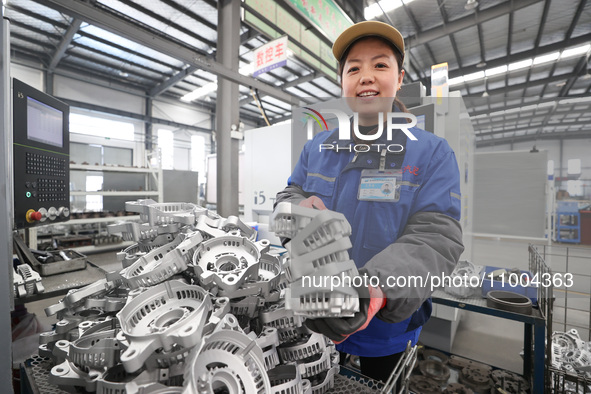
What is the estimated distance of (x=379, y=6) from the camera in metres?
3.50

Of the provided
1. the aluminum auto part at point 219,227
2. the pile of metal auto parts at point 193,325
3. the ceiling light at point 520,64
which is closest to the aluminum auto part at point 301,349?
the pile of metal auto parts at point 193,325

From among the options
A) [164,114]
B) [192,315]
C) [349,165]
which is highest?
[164,114]

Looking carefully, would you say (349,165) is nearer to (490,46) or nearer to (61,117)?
(61,117)

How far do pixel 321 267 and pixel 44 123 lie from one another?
1783mm

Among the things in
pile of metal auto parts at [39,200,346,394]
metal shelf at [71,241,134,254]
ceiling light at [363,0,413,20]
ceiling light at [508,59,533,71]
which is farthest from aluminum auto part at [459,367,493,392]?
ceiling light at [508,59,533,71]

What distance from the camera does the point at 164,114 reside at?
9453 millimetres

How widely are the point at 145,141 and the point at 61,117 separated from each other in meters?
8.04

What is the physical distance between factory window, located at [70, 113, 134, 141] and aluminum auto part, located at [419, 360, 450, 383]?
9.13m

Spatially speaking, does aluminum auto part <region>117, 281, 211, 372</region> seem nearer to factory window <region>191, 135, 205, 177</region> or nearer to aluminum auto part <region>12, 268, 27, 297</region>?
aluminum auto part <region>12, 268, 27, 297</region>

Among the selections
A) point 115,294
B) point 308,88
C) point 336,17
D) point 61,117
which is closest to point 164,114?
point 308,88

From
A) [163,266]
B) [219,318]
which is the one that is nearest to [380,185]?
[219,318]

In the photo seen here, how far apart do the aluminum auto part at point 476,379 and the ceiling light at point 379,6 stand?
12.7ft

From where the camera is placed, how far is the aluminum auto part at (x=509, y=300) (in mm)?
1544

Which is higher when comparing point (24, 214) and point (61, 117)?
point (61, 117)
